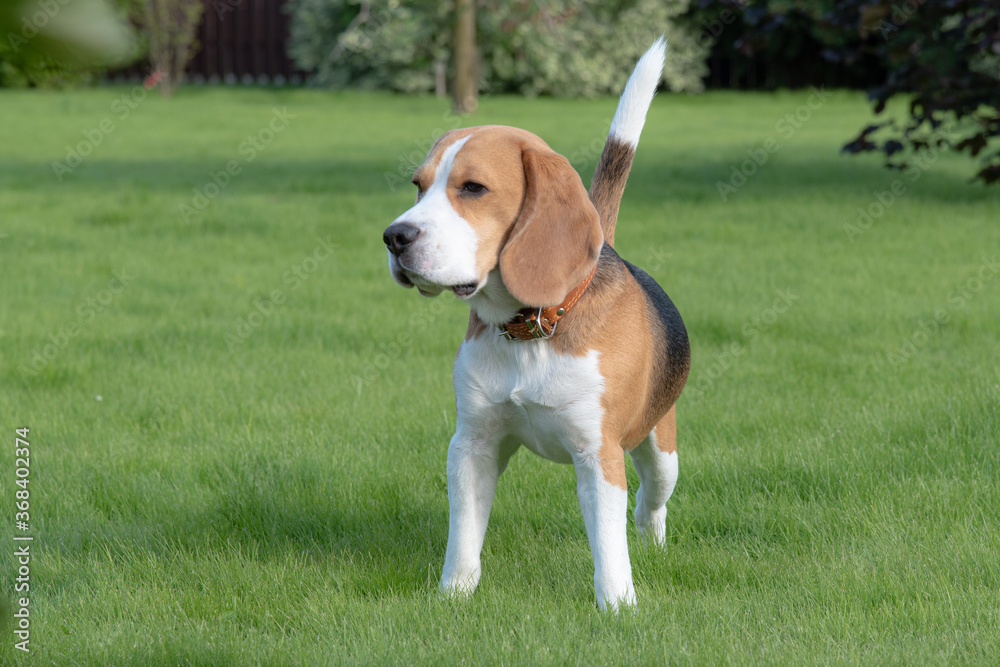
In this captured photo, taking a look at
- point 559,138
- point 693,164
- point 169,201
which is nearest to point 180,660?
point 169,201

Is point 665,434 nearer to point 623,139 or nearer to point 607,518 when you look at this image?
point 607,518

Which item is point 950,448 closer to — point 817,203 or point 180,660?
point 180,660

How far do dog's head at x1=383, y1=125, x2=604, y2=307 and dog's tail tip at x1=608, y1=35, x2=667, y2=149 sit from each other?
0.74 m

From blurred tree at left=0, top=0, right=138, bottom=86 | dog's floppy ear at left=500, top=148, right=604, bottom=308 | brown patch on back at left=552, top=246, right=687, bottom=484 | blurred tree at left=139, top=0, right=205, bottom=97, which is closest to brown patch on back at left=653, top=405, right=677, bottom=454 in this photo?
brown patch on back at left=552, top=246, right=687, bottom=484

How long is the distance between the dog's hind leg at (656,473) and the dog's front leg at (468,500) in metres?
0.63

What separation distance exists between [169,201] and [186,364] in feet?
18.4

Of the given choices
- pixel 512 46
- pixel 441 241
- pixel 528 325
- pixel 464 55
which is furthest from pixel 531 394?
pixel 512 46

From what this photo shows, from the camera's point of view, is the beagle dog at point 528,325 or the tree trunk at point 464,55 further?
the tree trunk at point 464,55

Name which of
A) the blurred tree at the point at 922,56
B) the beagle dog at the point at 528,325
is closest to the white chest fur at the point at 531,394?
the beagle dog at the point at 528,325

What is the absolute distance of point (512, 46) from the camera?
27375 millimetres

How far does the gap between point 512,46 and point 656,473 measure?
25.3 m

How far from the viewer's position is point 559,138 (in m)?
16.5

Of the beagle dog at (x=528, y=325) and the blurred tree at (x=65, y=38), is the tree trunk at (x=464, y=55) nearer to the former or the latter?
the beagle dog at (x=528, y=325)

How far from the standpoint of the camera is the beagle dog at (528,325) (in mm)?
2807
